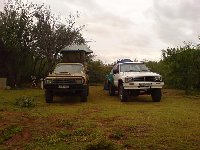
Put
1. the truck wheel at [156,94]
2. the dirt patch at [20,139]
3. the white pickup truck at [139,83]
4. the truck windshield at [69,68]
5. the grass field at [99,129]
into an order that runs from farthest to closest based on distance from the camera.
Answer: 1. the truck windshield at [69,68]
2. the truck wheel at [156,94]
3. the white pickup truck at [139,83]
4. the dirt patch at [20,139]
5. the grass field at [99,129]

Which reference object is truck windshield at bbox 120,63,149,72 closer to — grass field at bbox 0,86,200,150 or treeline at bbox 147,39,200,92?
treeline at bbox 147,39,200,92

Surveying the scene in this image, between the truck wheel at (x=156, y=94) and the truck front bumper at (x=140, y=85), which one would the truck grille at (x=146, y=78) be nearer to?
the truck front bumper at (x=140, y=85)

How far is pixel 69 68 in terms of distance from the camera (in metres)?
16.7

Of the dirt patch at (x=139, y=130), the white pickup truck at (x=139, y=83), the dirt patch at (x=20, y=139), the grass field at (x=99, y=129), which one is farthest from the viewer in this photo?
the white pickup truck at (x=139, y=83)

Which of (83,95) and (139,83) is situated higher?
(139,83)

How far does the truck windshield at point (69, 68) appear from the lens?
1643cm

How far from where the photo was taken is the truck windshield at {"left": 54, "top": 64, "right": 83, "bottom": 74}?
16431 millimetres

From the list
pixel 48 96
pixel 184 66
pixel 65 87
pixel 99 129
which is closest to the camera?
pixel 99 129

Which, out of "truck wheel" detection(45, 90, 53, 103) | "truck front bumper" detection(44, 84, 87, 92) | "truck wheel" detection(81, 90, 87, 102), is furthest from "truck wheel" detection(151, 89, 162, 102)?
"truck wheel" detection(45, 90, 53, 103)

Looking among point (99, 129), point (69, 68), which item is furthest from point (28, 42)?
point (99, 129)

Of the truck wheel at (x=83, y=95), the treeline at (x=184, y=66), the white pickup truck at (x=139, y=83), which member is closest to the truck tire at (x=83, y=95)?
the truck wheel at (x=83, y=95)

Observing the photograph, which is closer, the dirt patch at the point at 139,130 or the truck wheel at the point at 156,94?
the dirt patch at the point at 139,130

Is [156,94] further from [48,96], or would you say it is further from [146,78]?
[48,96]

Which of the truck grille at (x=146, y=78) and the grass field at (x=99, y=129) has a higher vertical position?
the truck grille at (x=146, y=78)
